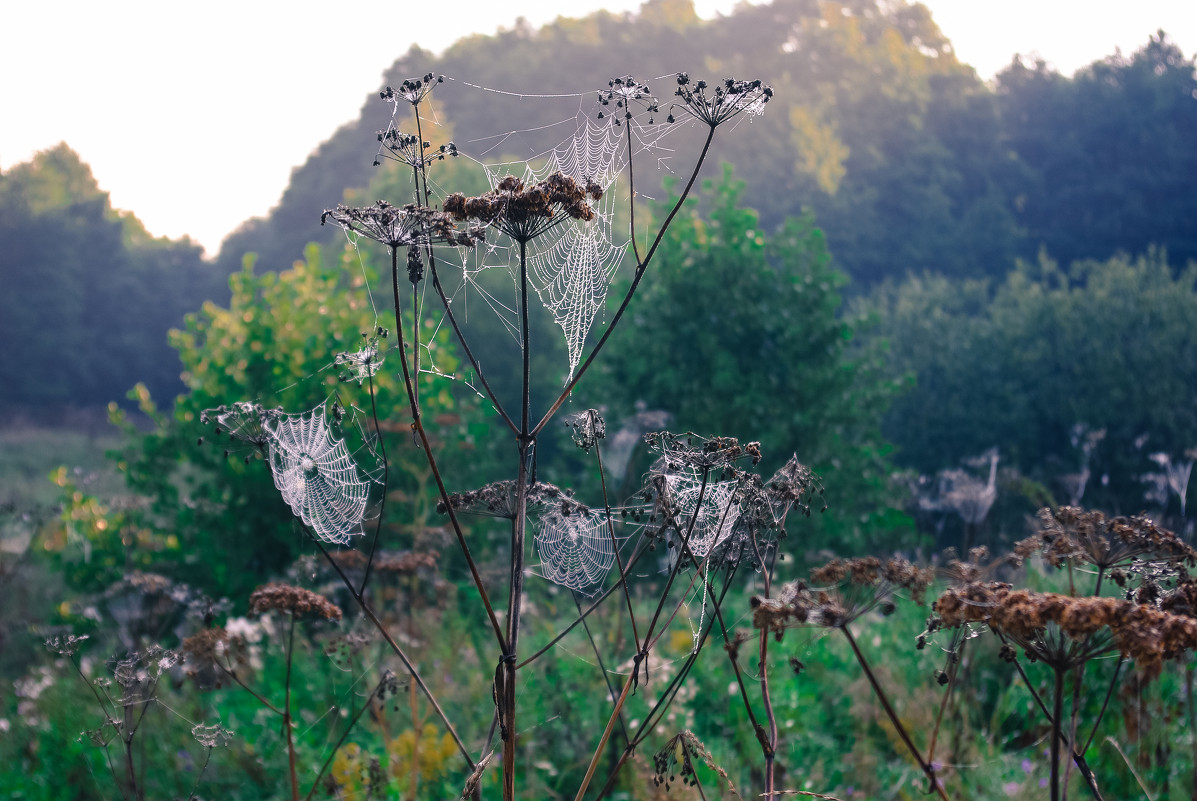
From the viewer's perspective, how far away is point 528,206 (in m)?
1.98

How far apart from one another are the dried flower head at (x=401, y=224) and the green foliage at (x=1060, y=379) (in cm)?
1577

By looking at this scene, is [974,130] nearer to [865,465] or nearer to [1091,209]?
[1091,209]

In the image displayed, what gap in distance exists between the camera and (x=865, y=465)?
11.5 metres

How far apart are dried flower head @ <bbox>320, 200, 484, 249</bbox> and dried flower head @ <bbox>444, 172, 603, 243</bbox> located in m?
0.07

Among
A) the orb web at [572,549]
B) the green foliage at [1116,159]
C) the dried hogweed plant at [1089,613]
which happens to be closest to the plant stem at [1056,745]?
the dried hogweed plant at [1089,613]

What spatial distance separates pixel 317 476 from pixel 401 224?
2364 mm

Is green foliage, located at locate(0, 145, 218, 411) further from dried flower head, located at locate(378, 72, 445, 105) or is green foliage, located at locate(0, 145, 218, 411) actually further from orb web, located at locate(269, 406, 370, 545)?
dried flower head, located at locate(378, 72, 445, 105)

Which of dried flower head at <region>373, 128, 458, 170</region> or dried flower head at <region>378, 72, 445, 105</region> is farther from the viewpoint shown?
dried flower head at <region>378, 72, 445, 105</region>

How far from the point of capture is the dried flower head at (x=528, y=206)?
6.51 feet

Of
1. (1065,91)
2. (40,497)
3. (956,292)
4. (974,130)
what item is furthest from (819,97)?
(40,497)

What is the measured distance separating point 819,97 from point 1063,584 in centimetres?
3087

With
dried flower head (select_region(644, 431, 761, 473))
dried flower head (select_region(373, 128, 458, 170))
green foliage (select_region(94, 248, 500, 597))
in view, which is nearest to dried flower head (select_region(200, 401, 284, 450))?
dried flower head (select_region(373, 128, 458, 170))

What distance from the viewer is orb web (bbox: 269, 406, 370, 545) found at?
3.29 metres

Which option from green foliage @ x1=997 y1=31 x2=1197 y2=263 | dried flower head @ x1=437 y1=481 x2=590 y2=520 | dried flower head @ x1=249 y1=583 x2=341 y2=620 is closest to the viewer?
dried flower head @ x1=437 y1=481 x2=590 y2=520
